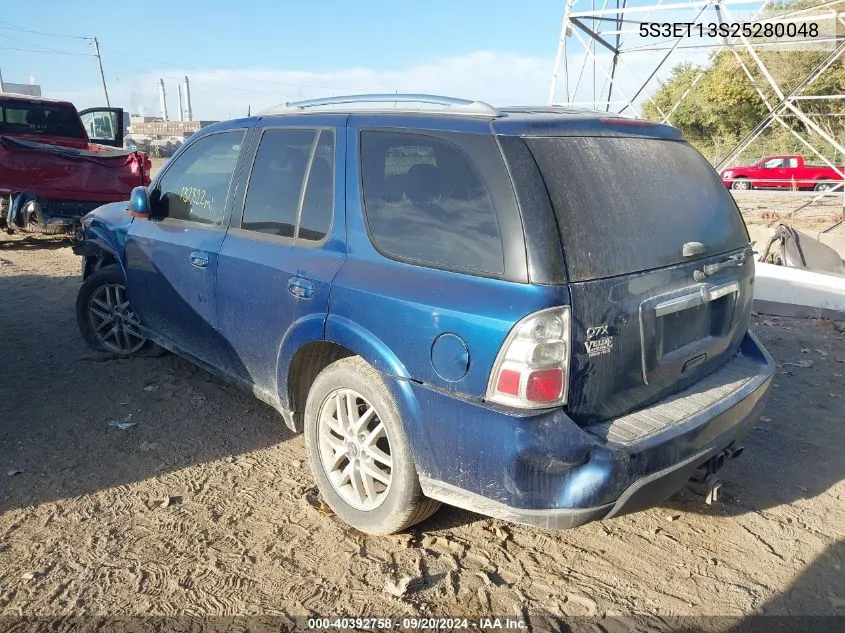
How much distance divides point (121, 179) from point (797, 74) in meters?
22.0

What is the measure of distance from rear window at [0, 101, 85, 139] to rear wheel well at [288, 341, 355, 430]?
9404 millimetres

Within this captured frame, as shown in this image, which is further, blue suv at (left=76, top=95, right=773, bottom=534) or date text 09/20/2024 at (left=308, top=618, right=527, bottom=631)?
date text 09/20/2024 at (left=308, top=618, right=527, bottom=631)

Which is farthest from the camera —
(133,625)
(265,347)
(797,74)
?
(797,74)

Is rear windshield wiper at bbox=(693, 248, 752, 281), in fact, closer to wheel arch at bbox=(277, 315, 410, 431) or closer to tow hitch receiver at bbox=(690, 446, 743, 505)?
tow hitch receiver at bbox=(690, 446, 743, 505)

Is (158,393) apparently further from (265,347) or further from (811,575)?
(811,575)

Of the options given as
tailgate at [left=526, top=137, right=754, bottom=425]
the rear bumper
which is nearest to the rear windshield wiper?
tailgate at [left=526, top=137, right=754, bottom=425]

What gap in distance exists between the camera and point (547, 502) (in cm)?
240

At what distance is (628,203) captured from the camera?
2697mm

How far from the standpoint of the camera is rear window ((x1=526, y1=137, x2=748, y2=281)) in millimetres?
2480

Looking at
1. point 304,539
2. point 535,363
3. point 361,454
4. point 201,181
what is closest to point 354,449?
point 361,454

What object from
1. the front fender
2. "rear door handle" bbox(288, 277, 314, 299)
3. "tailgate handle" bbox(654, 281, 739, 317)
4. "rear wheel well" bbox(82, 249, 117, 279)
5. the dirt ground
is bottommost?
the dirt ground

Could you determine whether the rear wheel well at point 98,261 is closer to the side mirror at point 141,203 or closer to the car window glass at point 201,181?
the side mirror at point 141,203

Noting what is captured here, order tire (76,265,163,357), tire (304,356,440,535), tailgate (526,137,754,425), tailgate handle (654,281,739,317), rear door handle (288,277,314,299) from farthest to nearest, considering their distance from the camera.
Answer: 1. tire (76,265,163,357)
2. rear door handle (288,277,314,299)
3. tire (304,356,440,535)
4. tailgate handle (654,281,739,317)
5. tailgate (526,137,754,425)

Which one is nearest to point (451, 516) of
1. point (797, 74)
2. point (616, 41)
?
point (616, 41)
